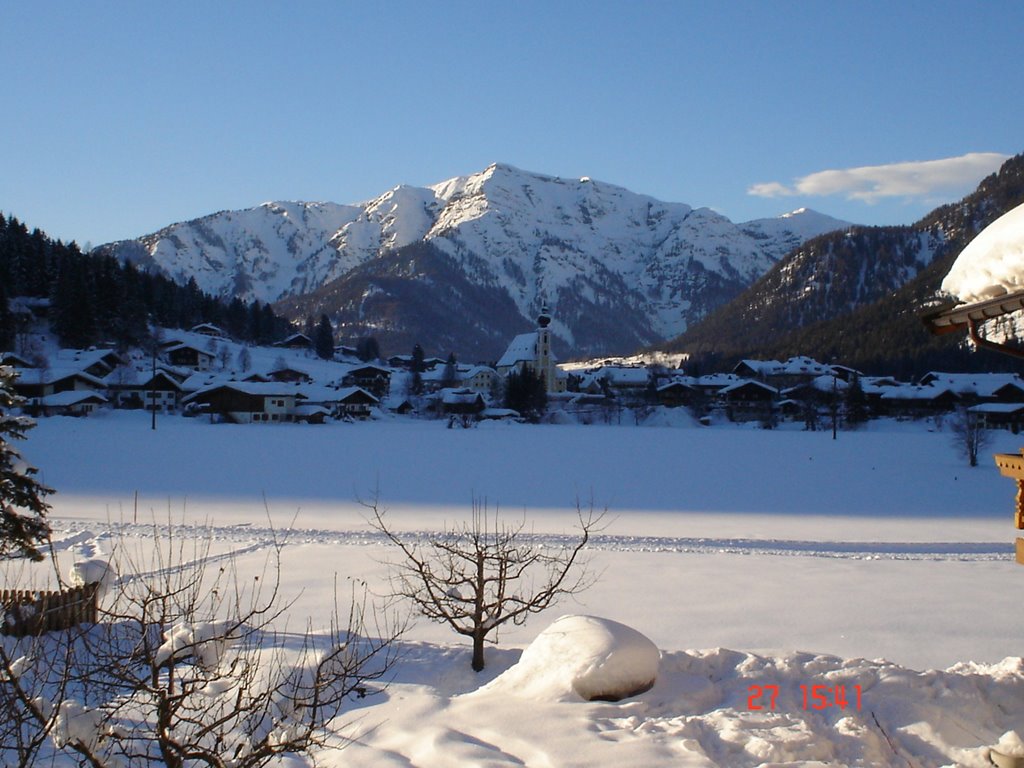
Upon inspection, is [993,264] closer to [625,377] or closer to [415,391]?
[415,391]

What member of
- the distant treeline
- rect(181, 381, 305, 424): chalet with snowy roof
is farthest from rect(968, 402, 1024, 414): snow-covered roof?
the distant treeline

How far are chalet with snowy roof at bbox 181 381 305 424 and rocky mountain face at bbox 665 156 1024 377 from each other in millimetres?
82233

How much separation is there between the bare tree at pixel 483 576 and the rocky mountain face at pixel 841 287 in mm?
109165

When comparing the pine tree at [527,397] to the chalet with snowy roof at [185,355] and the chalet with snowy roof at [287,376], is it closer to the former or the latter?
the chalet with snowy roof at [287,376]

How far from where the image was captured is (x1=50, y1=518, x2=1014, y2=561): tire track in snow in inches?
613

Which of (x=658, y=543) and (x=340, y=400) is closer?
(x=658, y=543)

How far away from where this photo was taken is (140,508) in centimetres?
2055

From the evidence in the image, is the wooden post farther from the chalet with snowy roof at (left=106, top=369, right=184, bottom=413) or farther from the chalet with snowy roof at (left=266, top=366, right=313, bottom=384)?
the chalet with snowy roof at (left=266, top=366, right=313, bottom=384)

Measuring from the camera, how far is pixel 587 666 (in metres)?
6.10

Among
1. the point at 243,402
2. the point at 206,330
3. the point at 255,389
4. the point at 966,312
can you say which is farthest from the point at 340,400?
the point at 966,312

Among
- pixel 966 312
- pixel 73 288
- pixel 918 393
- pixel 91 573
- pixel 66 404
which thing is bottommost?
pixel 91 573

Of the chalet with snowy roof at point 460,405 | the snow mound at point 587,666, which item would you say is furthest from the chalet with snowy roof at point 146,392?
the snow mound at point 587,666

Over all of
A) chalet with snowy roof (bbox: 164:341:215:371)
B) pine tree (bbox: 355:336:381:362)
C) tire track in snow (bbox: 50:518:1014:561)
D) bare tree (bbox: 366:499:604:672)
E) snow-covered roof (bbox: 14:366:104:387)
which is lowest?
tire track in snow (bbox: 50:518:1014:561)
